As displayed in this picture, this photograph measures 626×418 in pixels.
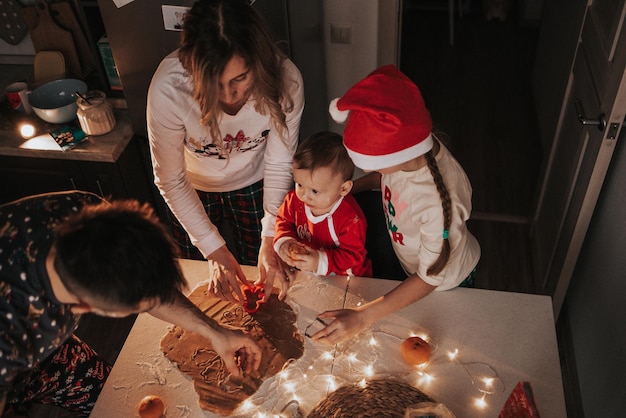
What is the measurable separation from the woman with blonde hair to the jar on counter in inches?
23.5

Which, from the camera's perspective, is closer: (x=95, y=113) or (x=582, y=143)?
(x=582, y=143)

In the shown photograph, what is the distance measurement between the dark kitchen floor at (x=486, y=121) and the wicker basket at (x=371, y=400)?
136 cm

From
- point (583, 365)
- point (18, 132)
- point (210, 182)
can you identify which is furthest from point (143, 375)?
point (583, 365)

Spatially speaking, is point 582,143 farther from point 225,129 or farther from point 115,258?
point 115,258

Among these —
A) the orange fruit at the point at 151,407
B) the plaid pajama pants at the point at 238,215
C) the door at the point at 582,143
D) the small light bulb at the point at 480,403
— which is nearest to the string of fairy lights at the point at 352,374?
the small light bulb at the point at 480,403

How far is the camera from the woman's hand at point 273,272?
4.89 feet

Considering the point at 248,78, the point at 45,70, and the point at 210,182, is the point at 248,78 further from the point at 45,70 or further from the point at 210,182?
the point at 45,70

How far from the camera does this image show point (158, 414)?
124cm

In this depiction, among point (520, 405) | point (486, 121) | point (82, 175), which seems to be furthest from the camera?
point (486, 121)

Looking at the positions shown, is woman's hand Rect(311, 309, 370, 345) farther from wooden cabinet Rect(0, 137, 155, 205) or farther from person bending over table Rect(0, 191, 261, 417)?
wooden cabinet Rect(0, 137, 155, 205)

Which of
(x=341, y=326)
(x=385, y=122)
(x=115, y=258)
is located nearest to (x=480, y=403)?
Answer: (x=341, y=326)

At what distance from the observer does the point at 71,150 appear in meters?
2.13

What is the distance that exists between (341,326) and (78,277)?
0.61 metres

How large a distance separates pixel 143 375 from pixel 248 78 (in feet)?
2.46
